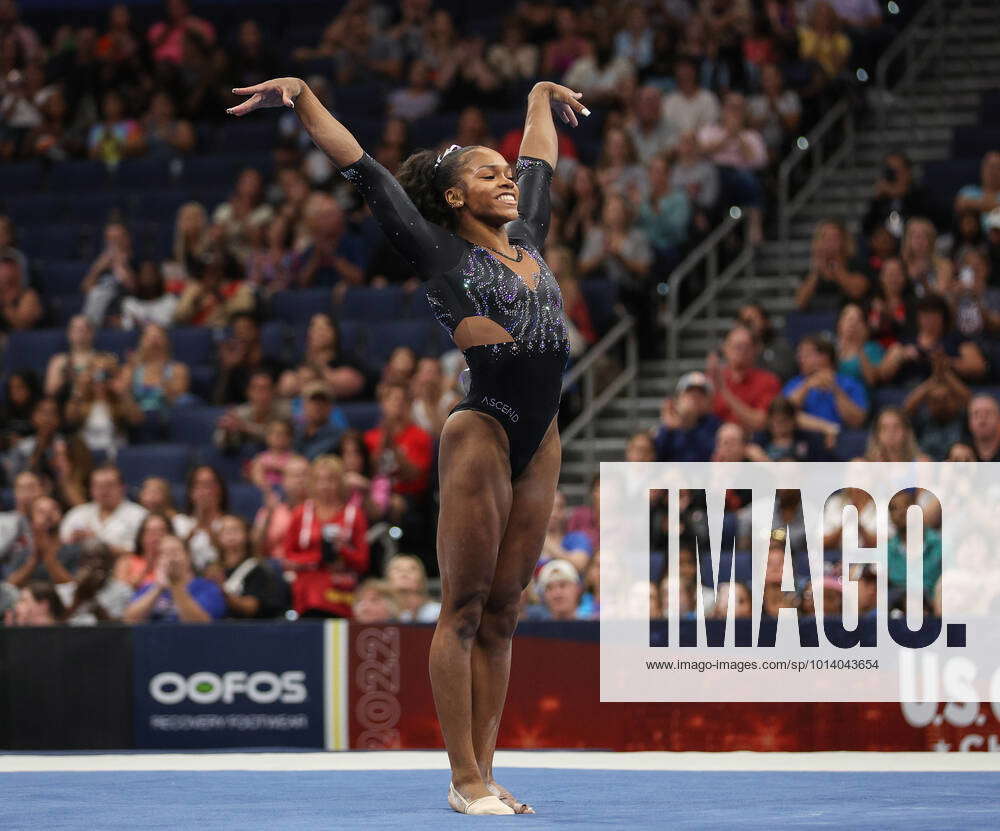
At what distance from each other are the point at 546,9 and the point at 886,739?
7470mm

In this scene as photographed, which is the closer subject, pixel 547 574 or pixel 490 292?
pixel 490 292

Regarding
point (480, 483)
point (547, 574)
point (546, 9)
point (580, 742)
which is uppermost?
point (546, 9)

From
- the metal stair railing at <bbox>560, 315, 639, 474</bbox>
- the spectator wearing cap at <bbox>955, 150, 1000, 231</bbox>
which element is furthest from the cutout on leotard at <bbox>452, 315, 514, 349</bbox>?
the spectator wearing cap at <bbox>955, 150, 1000, 231</bbox>

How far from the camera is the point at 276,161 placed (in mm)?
12859

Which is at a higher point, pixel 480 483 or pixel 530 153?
pixel 530 153

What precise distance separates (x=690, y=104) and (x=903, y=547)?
5.02 meters

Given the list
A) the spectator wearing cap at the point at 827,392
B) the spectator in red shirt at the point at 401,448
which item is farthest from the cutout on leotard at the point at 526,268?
the spectator in red shirt at the point at 401,448

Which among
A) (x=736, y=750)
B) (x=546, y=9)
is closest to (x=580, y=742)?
(x=736, y=750)

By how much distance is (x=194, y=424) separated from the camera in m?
10.8

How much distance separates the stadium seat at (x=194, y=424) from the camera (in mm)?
10781

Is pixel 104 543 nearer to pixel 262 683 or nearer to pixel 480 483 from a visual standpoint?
pixel 262 683

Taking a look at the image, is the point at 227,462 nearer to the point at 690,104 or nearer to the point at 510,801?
the point at 690,104

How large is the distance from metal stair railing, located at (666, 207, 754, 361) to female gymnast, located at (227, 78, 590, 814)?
5874 millimetres

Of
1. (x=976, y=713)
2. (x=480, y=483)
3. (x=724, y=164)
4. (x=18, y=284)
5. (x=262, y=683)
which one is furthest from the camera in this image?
(x=18, y=284)
